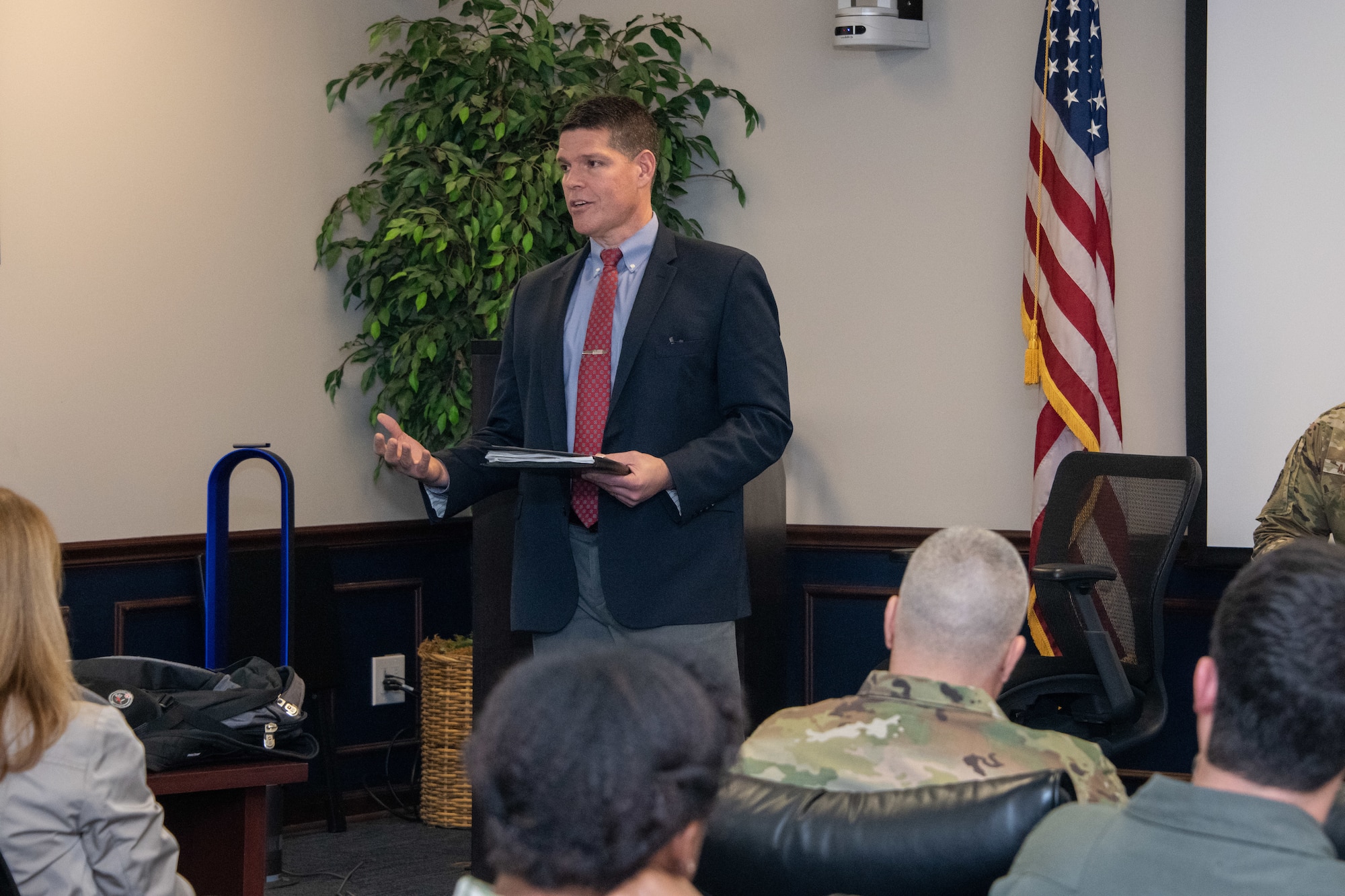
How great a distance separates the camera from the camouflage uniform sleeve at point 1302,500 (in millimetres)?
2834

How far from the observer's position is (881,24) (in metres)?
3.86

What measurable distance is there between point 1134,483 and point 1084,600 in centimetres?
39

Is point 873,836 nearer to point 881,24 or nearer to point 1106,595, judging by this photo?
point 1106,595

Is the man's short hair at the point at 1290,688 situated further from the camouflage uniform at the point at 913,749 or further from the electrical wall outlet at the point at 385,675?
Result: the electrical wall outlet at the point at 385,675

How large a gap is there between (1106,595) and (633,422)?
53.1 inches

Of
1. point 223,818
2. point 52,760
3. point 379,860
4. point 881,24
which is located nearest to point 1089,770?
point 52,760

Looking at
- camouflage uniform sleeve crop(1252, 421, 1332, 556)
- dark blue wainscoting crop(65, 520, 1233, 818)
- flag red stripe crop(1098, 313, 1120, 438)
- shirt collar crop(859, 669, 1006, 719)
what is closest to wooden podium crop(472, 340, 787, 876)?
dark blue wainscoting crop(65, 520, 1233, 818)

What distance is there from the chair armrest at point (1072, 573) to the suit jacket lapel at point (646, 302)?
40.5 inches

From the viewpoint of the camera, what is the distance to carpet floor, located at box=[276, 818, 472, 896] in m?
3.40

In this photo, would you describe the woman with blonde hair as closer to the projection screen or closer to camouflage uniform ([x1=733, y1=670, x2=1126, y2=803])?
camouflage uniform ([x1=733, y1=670, x2=1126, y2=803])

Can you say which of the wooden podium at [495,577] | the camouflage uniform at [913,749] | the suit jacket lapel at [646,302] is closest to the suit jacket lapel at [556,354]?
the suit jacket lapel at [646,302]

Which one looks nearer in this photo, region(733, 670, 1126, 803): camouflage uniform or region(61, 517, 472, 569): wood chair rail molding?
region(733, 670, 1126, 803): camouflage uniform

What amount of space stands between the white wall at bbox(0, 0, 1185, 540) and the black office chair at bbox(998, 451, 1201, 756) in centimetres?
61

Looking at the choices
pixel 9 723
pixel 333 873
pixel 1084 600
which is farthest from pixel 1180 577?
pixel 9 723
